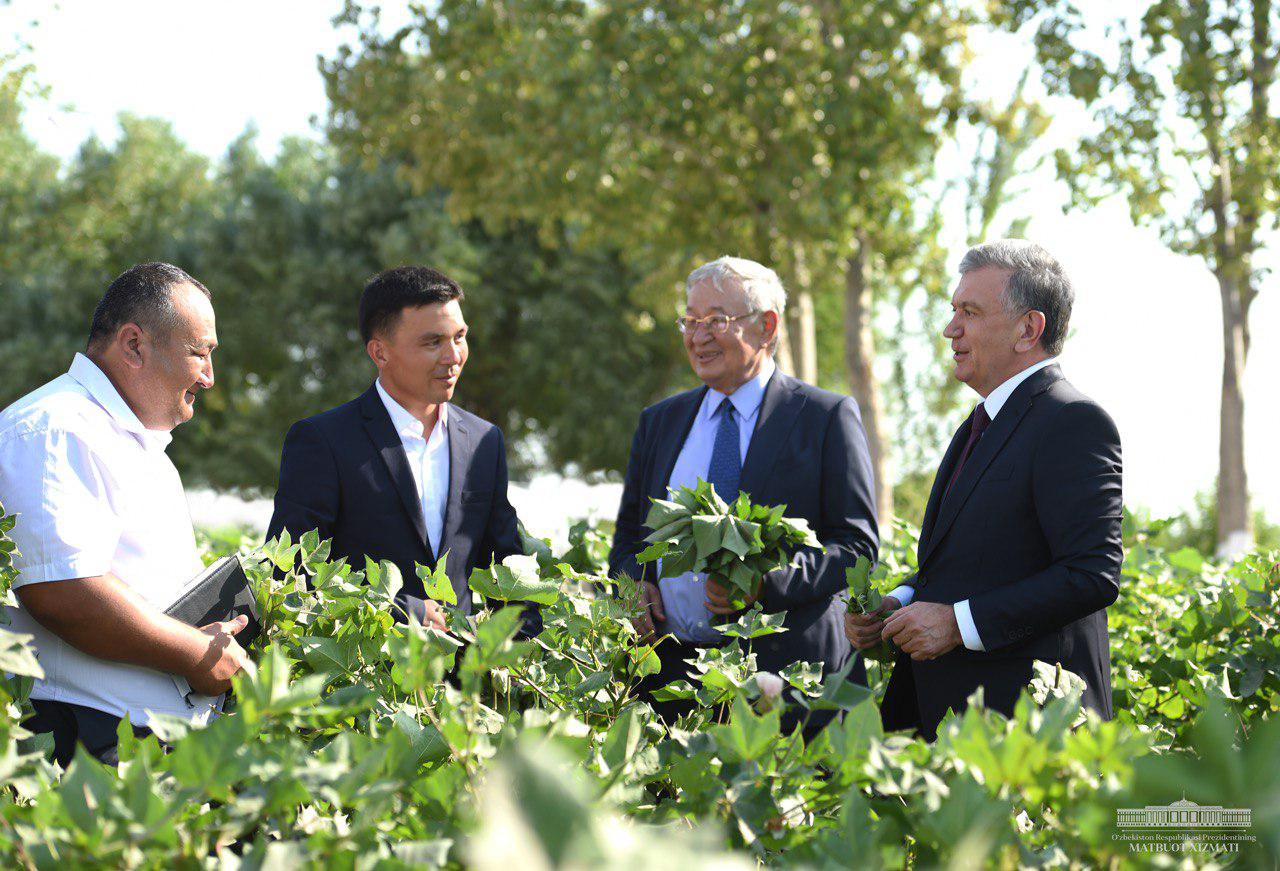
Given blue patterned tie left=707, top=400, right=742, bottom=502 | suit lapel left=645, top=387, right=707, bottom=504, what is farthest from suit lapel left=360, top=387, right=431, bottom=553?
blue patterned tie left=707, top=400, right=742, bottom=502

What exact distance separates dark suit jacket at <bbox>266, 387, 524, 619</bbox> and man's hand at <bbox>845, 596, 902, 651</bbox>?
4.27 ft

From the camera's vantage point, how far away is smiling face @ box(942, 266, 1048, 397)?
3.49 m

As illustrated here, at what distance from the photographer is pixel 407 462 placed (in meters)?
4.31

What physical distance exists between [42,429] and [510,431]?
3212 centimetres

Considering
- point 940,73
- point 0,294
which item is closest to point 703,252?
point 940,73

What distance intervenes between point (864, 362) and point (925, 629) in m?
14.8

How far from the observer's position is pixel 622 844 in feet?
3.79

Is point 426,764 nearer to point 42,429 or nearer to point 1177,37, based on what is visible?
point 42,429

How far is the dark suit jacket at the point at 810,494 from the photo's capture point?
419 centimetres

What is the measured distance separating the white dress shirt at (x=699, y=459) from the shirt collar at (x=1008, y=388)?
1.15m

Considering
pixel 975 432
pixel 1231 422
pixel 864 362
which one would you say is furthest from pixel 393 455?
pixel 864 362

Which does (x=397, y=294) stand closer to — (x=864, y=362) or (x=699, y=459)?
(x=699, y=459)

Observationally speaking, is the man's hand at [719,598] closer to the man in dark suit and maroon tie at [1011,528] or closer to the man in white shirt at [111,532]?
the man in dark suit and maroon tie at [1011,528]

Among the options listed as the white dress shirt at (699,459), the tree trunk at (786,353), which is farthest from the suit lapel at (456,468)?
the tree trunk at (786,353)
